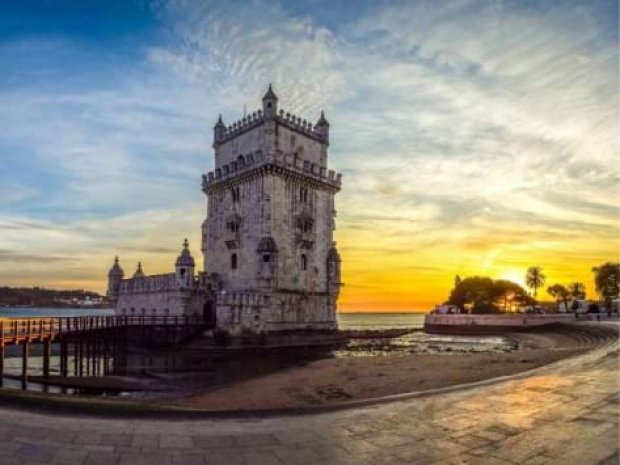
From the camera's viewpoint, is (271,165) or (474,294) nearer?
(271,165)

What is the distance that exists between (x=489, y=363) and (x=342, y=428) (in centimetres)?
1716

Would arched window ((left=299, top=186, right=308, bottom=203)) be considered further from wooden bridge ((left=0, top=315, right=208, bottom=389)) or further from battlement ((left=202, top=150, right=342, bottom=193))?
wooden bridge ((left=0, top=315, right=208, bottom=389))

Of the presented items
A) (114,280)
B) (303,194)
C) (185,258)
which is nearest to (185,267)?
(185,258)

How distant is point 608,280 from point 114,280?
221 ft

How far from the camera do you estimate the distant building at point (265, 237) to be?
138 ft

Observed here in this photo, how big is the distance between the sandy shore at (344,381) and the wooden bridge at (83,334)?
1175 centimetres

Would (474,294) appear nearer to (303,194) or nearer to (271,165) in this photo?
(303,194)

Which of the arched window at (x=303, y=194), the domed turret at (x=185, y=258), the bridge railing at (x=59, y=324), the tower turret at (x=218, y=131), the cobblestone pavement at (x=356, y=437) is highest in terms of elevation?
the tower turret at (x=218, y=131)

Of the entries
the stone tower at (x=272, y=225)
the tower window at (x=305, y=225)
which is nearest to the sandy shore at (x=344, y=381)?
the stone tower at (x=272, y=225)

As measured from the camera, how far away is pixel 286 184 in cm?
4472

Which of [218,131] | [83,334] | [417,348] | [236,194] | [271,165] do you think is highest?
[218,131]

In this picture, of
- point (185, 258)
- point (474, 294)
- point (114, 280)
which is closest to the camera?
point (185, 258)

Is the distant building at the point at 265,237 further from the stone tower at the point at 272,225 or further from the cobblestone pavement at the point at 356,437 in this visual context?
the cobblestone pavement at the point at 356,437

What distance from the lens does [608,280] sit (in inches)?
2665
